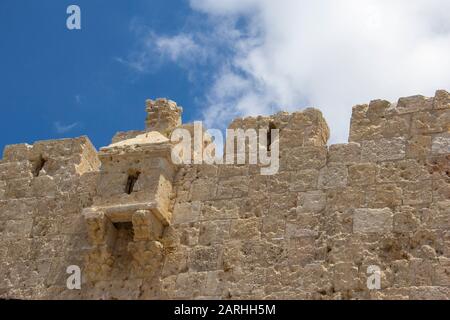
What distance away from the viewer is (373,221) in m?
9.88

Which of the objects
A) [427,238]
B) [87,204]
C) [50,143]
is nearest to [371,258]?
[427,238]

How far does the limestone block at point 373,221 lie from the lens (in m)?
9.80

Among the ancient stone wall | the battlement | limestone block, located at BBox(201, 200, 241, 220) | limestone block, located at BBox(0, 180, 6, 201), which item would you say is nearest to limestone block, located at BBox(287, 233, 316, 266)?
the ancient stone wall

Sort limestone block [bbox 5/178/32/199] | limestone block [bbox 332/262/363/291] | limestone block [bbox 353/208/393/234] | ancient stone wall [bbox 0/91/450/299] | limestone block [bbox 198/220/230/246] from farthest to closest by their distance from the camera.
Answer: limestone block [bbox 5/178/32/199] < limestone block [bbox 198/220/230/246] < limestone block [bbox 353/208/393/234] < ancient stone wall [bbox 0/91/450/299] < limestone block [bbox 332/262/363/291]

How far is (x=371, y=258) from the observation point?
9.66m

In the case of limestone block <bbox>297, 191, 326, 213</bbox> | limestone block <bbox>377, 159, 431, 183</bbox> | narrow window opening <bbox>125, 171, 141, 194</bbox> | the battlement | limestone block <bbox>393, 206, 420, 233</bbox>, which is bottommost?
limestone block <bbox>393, 206, 420, 233</bbox>

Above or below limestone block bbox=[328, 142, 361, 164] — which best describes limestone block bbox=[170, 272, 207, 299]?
below

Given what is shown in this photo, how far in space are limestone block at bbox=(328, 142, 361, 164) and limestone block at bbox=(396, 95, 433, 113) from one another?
69 centimetres

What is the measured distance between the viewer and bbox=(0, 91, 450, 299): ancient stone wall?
970cm

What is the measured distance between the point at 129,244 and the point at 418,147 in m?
3.64

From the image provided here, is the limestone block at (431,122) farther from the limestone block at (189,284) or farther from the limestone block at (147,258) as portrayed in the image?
the limestone block at (147,258)

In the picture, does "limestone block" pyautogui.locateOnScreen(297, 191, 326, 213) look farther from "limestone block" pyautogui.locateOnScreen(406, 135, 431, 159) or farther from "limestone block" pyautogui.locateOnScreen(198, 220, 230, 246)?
"limestone block" pyautogui.locateOnScreen(406, 135, 431, 159)

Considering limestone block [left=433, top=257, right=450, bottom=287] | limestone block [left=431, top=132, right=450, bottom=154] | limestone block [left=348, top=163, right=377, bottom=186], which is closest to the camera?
limestone block [left=433, top=257, right=450, bottom=287]

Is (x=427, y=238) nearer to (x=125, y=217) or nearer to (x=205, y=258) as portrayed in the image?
(x=205, y=258)
